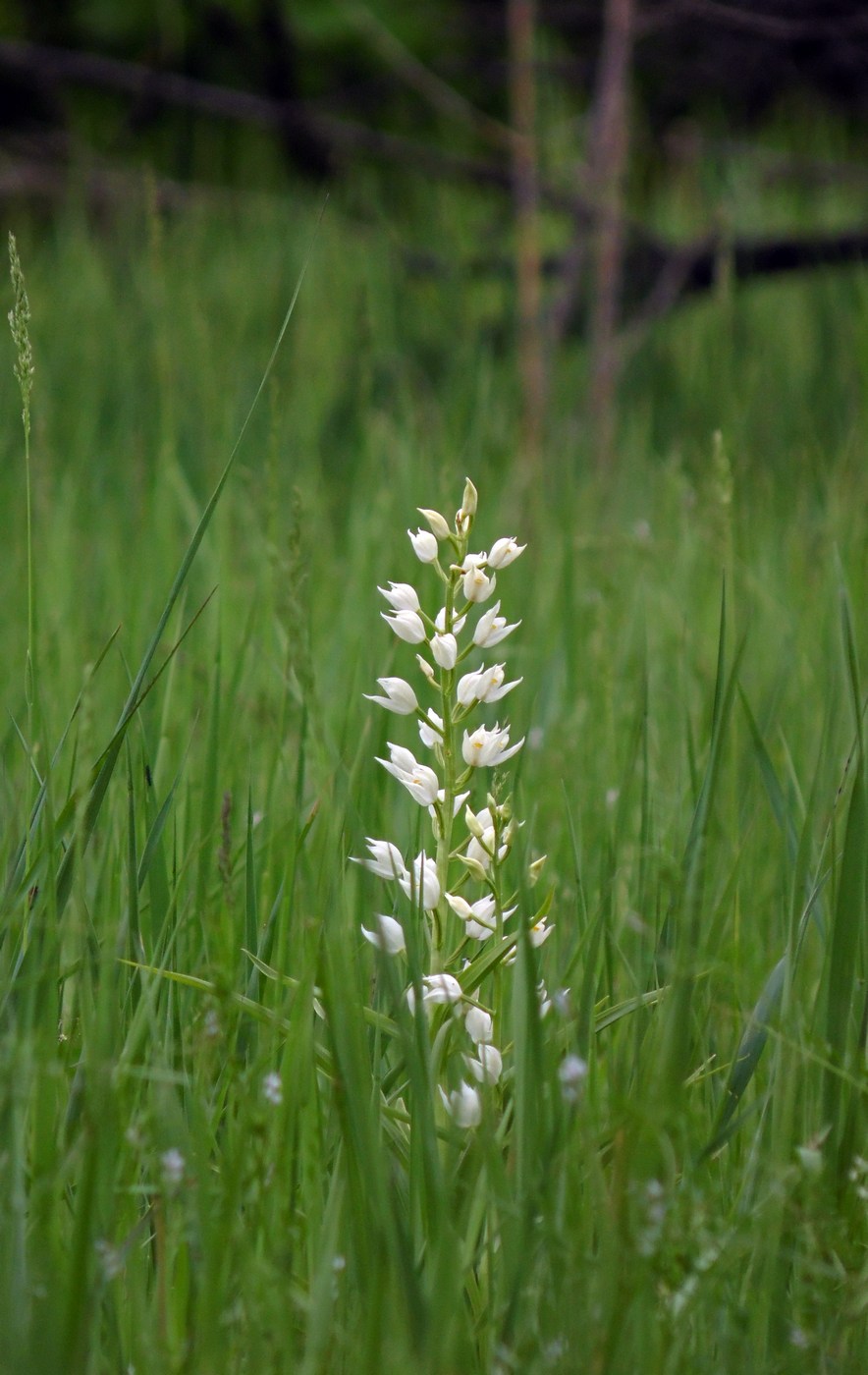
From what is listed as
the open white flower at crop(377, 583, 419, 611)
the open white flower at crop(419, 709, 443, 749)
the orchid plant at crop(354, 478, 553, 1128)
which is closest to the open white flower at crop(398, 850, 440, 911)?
the orchid plant at crop(354, 478, 553, 1128)

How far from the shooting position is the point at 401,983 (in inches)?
42.6

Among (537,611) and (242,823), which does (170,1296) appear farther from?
(537,611)

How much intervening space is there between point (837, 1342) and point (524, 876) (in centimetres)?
38

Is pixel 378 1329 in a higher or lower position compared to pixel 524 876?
lower

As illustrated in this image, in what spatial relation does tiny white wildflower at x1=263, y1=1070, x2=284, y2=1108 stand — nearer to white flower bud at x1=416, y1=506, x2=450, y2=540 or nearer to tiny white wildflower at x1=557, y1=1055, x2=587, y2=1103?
tiny white wildflower at x1=557, y1=1055, x2=587, y2=1103

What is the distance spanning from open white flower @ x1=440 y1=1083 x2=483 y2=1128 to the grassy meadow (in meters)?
0.02

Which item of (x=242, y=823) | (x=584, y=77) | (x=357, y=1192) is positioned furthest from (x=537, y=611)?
(x=584, y=77)

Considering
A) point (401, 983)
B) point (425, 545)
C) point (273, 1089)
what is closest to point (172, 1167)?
point (273, 1089)

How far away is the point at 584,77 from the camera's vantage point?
6324mm

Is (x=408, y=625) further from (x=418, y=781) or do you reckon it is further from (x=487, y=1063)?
(x=487, y=1063)

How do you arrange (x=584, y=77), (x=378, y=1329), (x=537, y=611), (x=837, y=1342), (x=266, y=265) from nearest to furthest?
1. (x=378, y=1329)
2. (x=837, y=1342)
3. (x=537, y=611)
4. (x=266, y=265)
5. (x=584, y=77)

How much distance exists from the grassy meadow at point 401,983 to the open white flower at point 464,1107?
20mm

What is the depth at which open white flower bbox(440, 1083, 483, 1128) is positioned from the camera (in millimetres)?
864

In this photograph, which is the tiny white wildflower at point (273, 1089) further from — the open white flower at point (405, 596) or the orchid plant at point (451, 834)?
the open white flower at point (405, 596)
